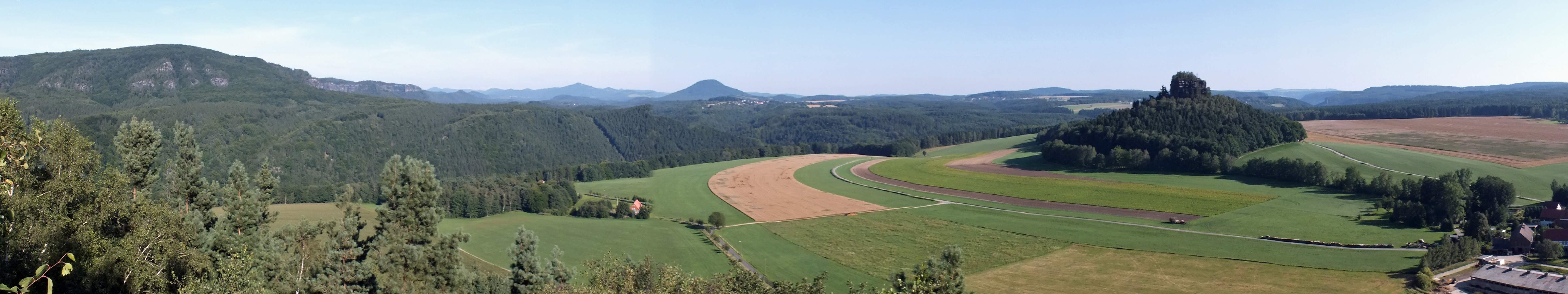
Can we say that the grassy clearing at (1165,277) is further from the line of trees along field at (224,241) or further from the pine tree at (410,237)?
the pine tree at (410,237)

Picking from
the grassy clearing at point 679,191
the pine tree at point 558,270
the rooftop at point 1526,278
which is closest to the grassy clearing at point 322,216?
the pine tree at point 558,270

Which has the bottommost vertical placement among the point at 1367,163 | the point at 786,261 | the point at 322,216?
the point at 322,216

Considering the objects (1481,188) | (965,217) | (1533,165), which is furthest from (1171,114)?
(965,217)

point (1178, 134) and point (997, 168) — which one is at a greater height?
point (1178, 134)

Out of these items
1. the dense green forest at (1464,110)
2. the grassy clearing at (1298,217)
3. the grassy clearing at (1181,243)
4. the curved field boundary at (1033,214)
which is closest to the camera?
the grassy clearing at (1181,243)

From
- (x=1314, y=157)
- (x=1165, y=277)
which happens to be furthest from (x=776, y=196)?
(x=1314, y=157)

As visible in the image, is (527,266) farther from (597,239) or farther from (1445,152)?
(1445,152)
